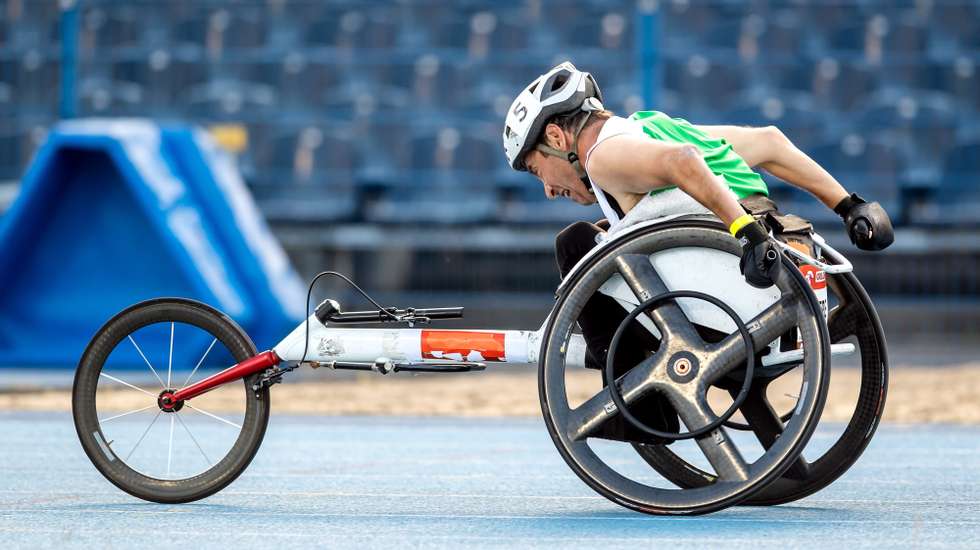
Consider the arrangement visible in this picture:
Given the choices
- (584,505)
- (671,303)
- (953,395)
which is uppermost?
(671,303)

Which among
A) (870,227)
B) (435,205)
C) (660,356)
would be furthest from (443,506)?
(435,205)

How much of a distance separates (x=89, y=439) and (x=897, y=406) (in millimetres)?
A: 6541

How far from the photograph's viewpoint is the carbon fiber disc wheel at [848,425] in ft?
16.8

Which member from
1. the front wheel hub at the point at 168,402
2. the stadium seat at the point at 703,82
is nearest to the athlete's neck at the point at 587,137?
the front wheel hub at the point at 168,402

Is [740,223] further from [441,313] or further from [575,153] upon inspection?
[441,313]

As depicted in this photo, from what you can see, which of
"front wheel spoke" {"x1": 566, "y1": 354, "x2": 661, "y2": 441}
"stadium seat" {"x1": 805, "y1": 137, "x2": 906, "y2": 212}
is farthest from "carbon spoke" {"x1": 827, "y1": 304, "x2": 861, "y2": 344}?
"stadium seat" {"x1": 805, "y1": 137, "x2": 906, "y2": 212}

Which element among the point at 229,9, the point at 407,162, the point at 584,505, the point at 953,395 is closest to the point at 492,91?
the point at 407,162

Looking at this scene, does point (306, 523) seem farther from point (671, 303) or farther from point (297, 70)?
point (297, 70)

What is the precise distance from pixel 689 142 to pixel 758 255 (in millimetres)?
683

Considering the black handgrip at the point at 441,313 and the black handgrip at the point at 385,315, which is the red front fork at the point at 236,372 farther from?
the black handgrip at the point at 441,313

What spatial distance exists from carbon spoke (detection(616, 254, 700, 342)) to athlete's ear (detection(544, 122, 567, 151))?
0.50 m

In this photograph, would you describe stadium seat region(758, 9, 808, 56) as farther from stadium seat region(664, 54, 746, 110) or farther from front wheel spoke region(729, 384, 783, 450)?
front wheel spoke region(729, 384, 783, 450)

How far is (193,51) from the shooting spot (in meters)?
18.6

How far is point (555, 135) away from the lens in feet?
16.6
